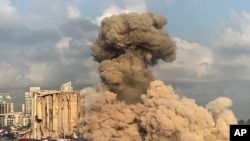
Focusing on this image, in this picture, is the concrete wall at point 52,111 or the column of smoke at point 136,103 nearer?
the column of smoke at point 136,103

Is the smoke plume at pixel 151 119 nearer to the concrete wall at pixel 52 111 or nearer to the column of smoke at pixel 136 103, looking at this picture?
the column of smoke at pixel 136 103

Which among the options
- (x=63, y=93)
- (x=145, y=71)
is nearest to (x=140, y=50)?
(x=145, y=71)

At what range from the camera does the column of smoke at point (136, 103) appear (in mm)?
62531

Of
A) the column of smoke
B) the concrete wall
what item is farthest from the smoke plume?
the concrete wall

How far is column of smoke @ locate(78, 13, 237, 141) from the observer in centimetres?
6253

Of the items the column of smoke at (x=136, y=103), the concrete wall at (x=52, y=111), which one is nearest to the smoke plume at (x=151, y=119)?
the column of smoke at (x=136, y=103)

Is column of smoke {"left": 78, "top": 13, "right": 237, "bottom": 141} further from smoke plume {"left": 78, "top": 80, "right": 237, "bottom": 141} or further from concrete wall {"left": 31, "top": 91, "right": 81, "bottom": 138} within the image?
concrete wall {"left": 31, "top": 91, "right": 81, "bottom": 138}

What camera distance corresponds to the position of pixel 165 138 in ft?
202

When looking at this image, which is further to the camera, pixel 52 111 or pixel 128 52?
pixel 52 111

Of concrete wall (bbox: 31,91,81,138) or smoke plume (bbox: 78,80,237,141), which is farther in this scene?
concrete wall (bbox: 31,91,81,138)

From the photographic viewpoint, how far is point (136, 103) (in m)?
67.0

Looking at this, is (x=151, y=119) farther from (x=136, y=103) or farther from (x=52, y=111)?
(x=52, y=111)

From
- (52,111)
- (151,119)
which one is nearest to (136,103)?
(151,119)

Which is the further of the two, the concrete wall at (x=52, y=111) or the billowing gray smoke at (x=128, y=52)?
the concrete wall at (x=52, y=111)
